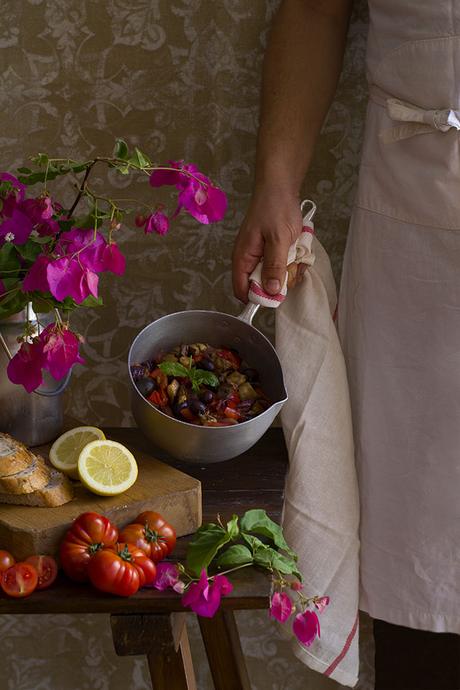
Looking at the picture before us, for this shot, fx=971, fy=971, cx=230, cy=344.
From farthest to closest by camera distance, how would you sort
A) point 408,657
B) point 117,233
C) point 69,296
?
point 408,657
point 117,233
point 69,296

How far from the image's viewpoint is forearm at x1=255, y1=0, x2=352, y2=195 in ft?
4.52

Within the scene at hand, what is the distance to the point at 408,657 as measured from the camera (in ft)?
5.53

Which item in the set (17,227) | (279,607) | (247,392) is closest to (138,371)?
(247,392)

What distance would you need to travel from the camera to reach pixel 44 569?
1.06 metres

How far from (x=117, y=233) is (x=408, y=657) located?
881mm

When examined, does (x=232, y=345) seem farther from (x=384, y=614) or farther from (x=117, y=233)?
(x=384, y=614)

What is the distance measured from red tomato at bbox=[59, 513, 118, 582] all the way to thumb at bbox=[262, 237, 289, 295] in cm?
41

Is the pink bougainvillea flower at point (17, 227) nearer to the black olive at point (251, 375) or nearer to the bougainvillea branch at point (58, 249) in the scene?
the bougainvillea branch at point (58, 249)

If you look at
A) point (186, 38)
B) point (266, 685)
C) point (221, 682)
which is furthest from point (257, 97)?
point (266, 685)

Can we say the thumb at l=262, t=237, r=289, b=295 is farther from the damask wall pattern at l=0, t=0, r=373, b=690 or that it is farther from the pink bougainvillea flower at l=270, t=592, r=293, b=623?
the pink bougainvillea flower at l=270, t=592, r=293, b=623

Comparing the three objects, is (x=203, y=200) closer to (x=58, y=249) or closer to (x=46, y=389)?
(x=58, y=249)

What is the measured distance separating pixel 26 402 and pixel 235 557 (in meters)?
0.35

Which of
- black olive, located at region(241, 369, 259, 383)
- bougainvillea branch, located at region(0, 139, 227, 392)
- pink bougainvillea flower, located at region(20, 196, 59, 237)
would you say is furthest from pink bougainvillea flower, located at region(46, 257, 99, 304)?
black olive, located at region(241, 369, 259, 383)

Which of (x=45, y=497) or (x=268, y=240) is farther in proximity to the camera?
(x=268, y=240)
